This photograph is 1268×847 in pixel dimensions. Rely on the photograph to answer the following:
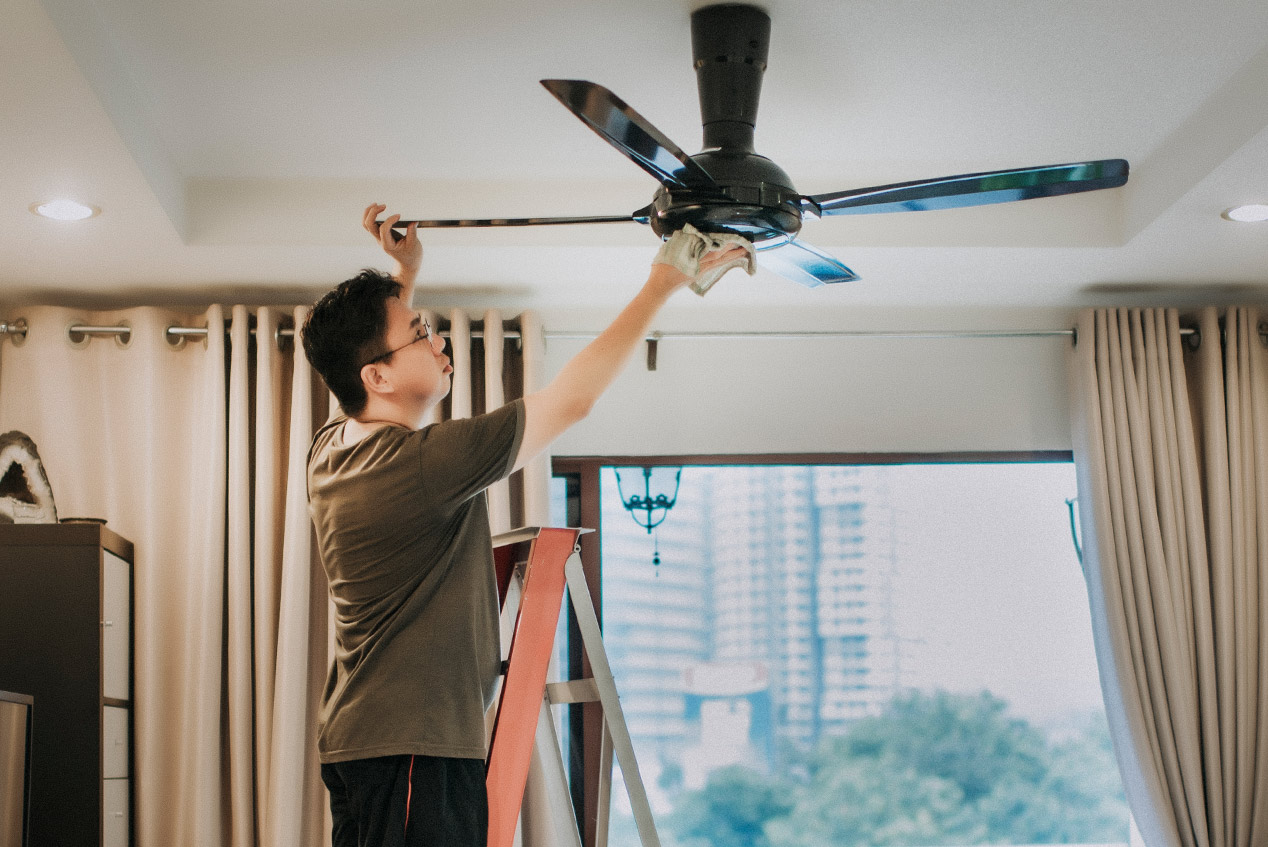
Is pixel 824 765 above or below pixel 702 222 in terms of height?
below

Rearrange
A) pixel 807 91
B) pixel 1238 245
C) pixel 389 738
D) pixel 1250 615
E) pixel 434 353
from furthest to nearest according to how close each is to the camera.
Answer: pixel 1250 615, pixel 1238 245, pixel 807 91, pixel 434 353, pixel 389 738

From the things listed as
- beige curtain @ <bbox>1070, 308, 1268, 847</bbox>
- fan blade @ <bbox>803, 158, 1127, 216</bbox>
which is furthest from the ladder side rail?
beige curtain @ <bbox>1070, 308, 1268, 847</bbox>

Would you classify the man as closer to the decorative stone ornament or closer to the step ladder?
the step ladder

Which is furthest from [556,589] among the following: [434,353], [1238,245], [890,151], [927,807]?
[1238,245]

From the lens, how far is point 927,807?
3.79m

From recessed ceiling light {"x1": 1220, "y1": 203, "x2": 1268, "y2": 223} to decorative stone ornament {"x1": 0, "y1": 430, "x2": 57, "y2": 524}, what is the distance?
3.29 meters

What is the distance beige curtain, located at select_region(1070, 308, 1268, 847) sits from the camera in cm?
358

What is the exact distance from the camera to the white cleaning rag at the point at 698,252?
184cm

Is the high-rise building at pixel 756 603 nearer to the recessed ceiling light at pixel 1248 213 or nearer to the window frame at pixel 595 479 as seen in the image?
the window frame at pixel 595 479

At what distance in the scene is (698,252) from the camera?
187 cm

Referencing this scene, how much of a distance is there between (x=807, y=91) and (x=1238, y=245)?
1453 mm

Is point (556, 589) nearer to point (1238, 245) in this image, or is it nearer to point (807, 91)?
point (807, 91)

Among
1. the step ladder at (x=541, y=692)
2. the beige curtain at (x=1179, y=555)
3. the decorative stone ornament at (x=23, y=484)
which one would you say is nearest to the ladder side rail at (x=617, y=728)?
the step ladder at (x=541, y=692)

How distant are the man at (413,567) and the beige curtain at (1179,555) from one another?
90.7 inches
